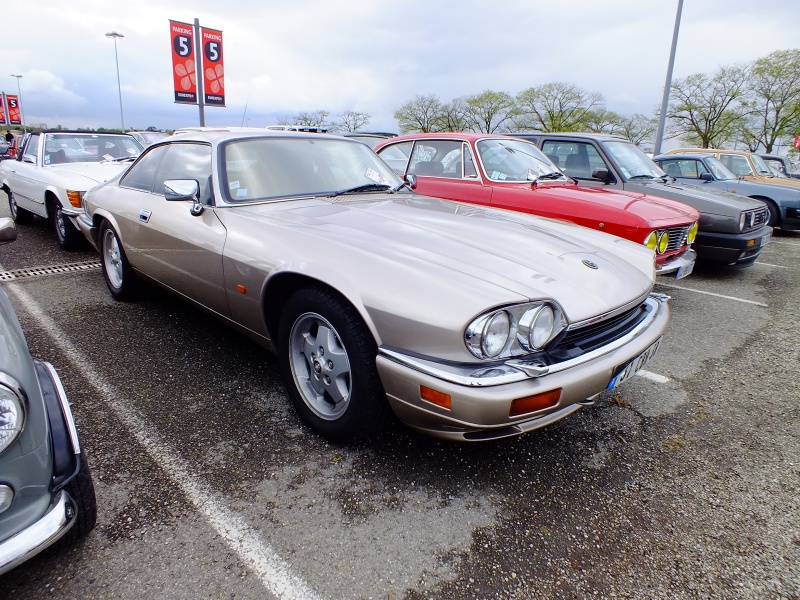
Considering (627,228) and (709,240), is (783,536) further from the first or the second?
(709,240)

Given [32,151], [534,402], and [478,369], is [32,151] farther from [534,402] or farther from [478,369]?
[534,402]

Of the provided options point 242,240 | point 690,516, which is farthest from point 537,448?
point 242,240

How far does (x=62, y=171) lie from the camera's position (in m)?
5.89

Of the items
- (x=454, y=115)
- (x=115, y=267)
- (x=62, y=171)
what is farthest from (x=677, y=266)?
(x=454, y=115)

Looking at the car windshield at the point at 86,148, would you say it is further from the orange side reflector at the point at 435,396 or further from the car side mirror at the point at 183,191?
the orange side reflector at the point at 435,396

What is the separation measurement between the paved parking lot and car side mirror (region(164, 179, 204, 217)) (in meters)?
0.97

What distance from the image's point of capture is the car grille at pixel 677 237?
15.1 feet

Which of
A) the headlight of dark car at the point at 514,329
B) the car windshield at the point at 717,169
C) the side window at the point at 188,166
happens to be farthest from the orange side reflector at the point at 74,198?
the car windshield at the point at 717,169

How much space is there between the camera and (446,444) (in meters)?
2.40

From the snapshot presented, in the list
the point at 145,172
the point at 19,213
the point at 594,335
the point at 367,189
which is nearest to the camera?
the point at 594,335

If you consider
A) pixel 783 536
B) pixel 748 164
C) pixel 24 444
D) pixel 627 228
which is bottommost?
pixel 783 536

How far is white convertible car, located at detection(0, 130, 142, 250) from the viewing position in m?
5.50

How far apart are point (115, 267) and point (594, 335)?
381 centimetres

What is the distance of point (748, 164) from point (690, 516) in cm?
1102
